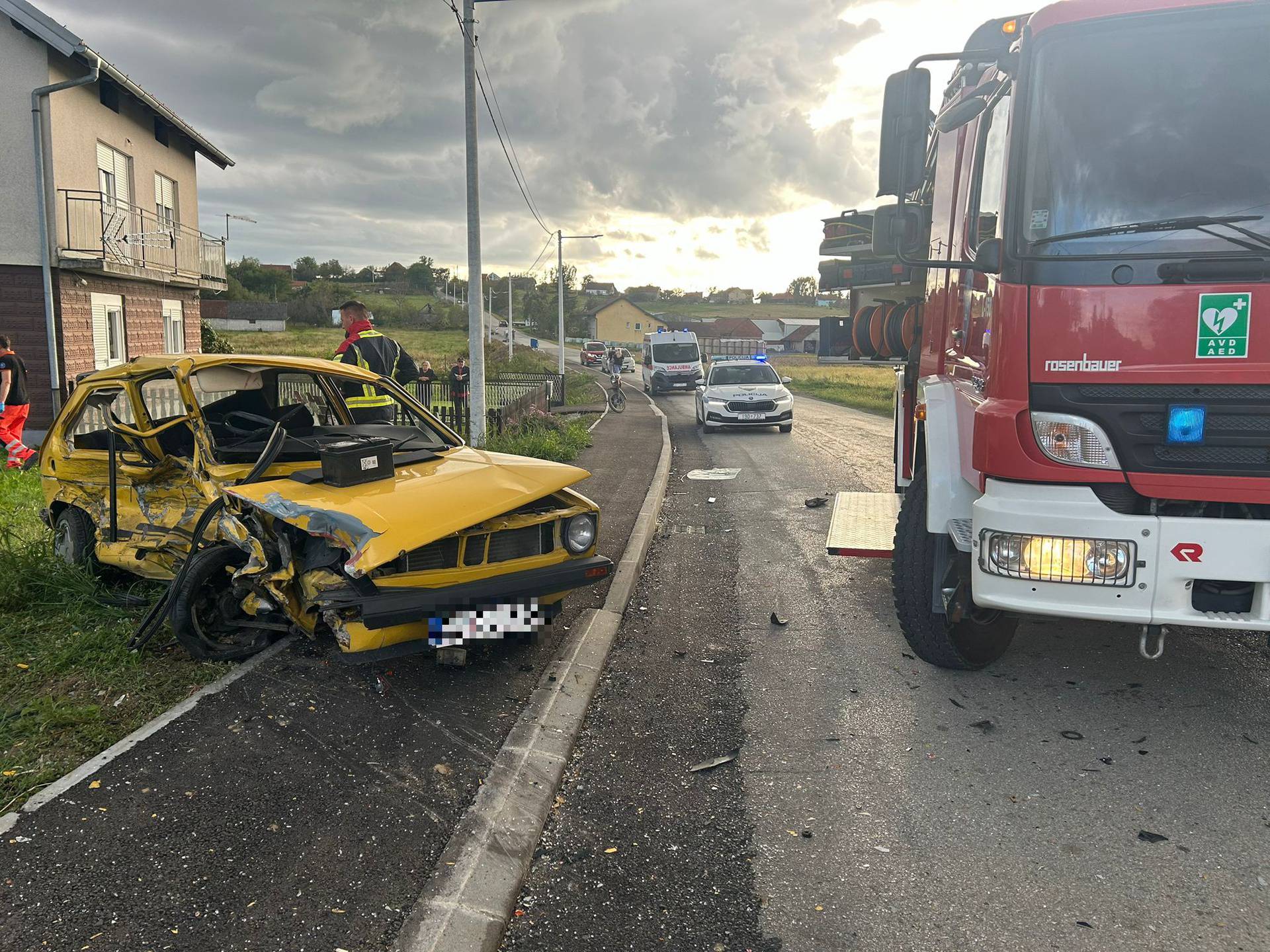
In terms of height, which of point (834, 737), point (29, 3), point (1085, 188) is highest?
point (29, 3)

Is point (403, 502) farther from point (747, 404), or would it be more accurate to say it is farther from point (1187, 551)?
point (747, 404)

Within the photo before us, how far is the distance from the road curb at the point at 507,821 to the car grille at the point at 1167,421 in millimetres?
2462

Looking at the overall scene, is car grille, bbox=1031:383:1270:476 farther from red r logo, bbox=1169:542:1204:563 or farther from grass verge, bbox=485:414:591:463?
grass verge, bbox=485:414:591:463

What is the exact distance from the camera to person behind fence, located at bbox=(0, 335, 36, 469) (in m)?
12.2

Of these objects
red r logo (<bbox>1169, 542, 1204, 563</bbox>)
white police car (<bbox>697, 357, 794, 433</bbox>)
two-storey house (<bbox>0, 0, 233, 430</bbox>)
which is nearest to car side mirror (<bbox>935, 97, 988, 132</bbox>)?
red r logo (<bbox>1169, 542, 1204, 563</bbox>)

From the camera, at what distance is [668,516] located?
938cm

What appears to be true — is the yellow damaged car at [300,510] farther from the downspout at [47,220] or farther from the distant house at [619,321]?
the distant house at [619,321]

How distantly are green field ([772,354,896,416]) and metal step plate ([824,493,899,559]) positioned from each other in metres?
11.5

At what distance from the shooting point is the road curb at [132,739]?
131 inches

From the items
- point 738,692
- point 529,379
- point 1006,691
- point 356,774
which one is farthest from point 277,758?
point 529,379

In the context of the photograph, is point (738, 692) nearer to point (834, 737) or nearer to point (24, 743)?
point (834, 737)

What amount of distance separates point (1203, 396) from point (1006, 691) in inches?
69.8

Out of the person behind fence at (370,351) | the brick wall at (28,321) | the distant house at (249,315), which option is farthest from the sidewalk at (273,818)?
the distant house at (249,315)

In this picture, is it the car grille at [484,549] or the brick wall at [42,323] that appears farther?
the brick wall at [42,323]
